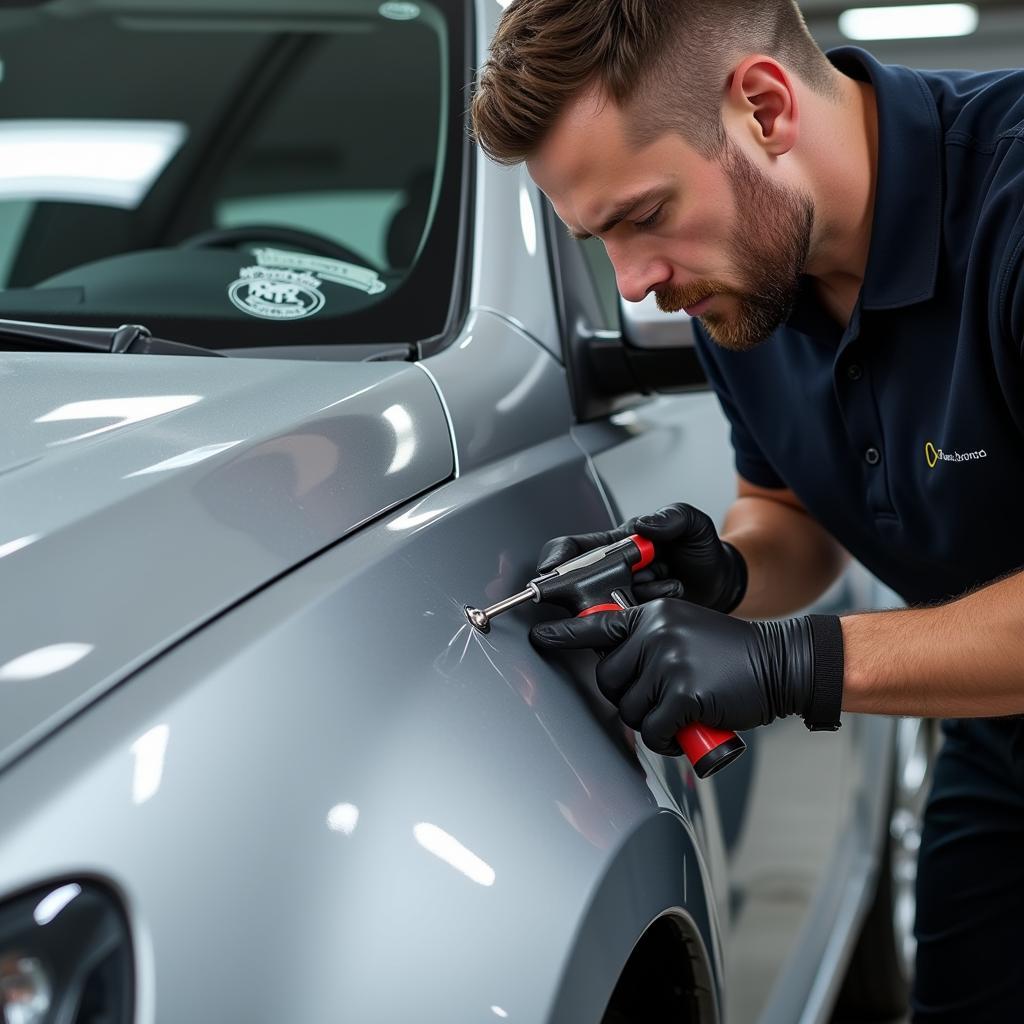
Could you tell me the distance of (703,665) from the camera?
106cm

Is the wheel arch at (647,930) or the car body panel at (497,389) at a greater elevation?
the car body panel at (497,389)

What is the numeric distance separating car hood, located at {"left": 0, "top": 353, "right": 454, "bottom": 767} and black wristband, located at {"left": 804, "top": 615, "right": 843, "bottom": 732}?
0.34 meters

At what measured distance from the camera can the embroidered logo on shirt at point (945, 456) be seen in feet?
4.14

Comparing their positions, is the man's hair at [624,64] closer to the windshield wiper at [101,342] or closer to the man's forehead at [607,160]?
the man's forehead at [607,160]

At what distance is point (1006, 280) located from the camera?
117 cm

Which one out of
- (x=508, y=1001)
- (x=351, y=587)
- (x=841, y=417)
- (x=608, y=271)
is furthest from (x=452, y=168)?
(x=508, y=1001)

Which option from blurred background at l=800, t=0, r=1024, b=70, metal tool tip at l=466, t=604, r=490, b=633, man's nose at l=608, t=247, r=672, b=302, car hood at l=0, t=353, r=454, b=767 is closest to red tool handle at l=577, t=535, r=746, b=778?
metal tool tip at l=466, t=604, r=490, b=633

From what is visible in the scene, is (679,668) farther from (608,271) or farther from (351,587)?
(608,271)

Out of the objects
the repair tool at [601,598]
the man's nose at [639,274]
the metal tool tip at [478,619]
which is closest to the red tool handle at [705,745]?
the repair tool at [601,598]

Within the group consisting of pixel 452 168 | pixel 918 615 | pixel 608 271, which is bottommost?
pixel 918 615

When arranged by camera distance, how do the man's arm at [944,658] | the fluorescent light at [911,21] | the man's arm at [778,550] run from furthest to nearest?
the fluorescent light at [911,21], the man's arm at [778,550], the man's arm at [944,658]

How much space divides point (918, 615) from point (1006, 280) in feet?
0.97

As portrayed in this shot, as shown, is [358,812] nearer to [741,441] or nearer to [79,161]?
[741,441]

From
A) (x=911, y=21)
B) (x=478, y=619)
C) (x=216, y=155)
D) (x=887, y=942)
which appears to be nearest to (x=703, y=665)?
(x=478, y=619)
